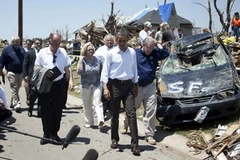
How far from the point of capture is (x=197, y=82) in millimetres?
7152

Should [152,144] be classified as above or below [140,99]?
below

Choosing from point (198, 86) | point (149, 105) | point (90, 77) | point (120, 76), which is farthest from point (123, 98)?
point (198, 86)

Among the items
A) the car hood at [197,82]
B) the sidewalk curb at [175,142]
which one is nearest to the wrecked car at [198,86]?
the car hood at [197,82]

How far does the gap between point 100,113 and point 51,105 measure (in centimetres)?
133

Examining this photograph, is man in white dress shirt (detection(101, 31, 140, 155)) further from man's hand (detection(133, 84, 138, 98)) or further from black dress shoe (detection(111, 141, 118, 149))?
black dress shoe (detection(111, 141, 118, 149))

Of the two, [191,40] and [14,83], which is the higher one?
[191,40]

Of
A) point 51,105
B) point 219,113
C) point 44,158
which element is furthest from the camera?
point 219,113

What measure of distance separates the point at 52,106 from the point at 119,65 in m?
1.46

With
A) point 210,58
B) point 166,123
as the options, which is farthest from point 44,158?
point 210,58

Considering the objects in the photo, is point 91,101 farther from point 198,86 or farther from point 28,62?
point 28,62

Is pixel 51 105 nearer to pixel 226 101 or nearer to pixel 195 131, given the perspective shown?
pixel 195 131

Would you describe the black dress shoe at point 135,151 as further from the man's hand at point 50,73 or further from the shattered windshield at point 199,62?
the shattered windshield at point 199,62

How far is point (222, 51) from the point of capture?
8117 millimetres

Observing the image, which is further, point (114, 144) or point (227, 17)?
point (227, 17)
